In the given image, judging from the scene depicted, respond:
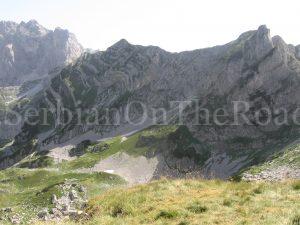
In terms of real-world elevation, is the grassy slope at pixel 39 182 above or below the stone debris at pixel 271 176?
below

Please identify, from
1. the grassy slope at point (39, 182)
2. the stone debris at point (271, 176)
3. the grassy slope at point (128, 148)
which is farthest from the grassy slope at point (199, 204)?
the grassy slope at point (128, 148)

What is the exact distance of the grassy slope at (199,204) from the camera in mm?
18906

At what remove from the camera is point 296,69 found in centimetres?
18112

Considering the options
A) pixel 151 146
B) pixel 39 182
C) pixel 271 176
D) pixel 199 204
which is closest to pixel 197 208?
pixel 199 204

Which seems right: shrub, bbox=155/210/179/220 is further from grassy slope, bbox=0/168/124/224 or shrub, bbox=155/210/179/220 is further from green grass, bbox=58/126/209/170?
green grass, bbox=58/126/209/170

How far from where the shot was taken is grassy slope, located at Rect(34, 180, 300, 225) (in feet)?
62.0

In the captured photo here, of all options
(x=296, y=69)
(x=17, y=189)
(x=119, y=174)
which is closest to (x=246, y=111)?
(x=296, y=69)

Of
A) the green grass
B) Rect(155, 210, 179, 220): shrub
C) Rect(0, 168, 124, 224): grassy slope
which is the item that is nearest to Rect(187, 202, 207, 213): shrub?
Rect(155, 210, 179, 220): shrub

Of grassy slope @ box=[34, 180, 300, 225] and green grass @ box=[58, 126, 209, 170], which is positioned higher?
grassy slope @ box=[34, 180, 300, 225]

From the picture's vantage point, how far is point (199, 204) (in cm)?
2155

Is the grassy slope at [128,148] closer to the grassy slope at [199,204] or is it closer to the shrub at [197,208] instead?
the grassy slope at [199,204]

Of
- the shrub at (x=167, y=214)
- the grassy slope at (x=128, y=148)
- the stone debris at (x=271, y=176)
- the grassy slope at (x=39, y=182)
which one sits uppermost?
the shrub at (x=167, y=214)

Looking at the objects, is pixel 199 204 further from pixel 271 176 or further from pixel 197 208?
pixel 271 176

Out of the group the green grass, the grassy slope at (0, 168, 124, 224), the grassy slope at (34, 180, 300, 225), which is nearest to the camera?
the grassy slope at (34, 180, 300, 225)
